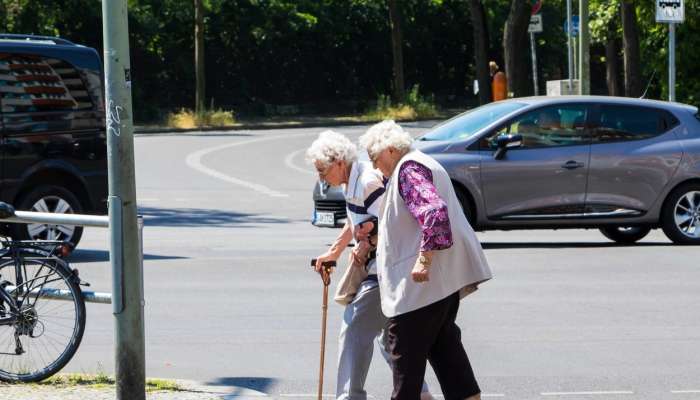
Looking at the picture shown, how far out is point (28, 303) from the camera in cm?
788

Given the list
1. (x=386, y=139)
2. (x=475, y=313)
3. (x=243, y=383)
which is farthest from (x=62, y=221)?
(x=475, y=313)

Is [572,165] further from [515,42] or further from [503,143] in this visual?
[515,42]

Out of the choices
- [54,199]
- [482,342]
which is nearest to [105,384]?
[482,342]

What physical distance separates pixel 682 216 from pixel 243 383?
815 cm

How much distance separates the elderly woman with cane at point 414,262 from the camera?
6.54 m

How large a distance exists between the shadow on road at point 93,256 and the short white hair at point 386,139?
7727mm

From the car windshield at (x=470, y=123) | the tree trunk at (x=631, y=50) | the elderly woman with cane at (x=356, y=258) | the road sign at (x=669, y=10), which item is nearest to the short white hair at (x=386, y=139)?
the elderly woman with cane at (x=356, y=258)

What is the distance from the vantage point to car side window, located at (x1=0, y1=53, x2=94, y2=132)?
1360cm

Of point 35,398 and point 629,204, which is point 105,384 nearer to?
point 35,398

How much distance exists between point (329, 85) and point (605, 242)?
36148 mm

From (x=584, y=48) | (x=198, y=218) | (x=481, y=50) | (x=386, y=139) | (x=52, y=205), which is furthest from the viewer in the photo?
(x=481, y=50)

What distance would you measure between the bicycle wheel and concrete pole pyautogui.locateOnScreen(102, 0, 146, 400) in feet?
2.54

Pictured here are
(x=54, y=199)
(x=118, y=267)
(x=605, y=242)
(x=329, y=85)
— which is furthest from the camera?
(x=329, y=85)

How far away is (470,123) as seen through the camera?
49.6 ft
